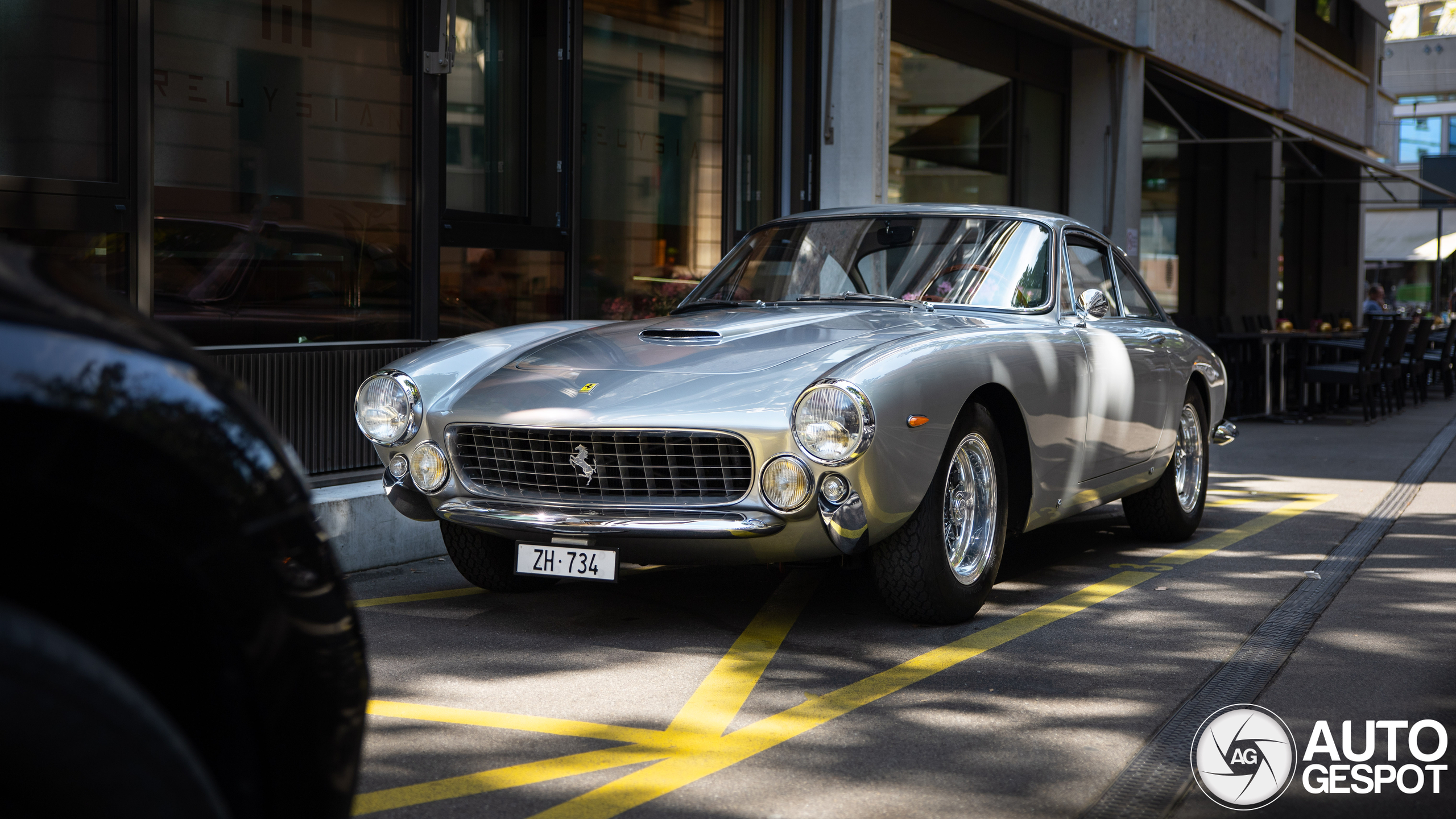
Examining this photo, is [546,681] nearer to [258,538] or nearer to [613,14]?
[258,538]

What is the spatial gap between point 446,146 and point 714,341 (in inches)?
138

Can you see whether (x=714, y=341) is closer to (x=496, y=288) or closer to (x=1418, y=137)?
(x=496, y=288)

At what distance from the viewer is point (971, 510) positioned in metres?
4.86

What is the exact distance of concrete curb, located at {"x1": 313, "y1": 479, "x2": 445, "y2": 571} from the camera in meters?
5.99

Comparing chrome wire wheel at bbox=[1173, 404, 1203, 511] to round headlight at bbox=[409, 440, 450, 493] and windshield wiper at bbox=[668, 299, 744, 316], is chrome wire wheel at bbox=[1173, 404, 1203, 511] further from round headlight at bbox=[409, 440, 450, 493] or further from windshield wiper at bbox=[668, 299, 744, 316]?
round headlight at bbox=[409, 440, 450, 493]

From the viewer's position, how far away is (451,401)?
4.66 meters

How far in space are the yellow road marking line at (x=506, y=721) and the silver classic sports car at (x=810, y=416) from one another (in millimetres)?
711

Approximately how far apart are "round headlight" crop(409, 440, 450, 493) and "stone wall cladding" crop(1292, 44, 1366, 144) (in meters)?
21.6

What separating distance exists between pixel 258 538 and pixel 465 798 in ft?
5.29

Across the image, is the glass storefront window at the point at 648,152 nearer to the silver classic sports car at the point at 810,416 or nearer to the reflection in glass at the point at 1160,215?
the silver classic sports car at the point at 810,416

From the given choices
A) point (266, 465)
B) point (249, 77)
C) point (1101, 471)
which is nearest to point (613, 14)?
point (249, 77)

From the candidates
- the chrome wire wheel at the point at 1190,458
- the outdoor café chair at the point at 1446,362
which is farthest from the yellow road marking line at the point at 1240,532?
the outdoor café chair at the point at 1446,362

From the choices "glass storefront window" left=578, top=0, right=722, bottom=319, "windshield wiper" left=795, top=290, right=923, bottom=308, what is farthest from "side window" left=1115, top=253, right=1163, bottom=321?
"glass storefront window" left=578, top=0, right=722, bottom=319

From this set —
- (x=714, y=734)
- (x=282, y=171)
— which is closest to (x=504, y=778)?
(x=714, y=734)
